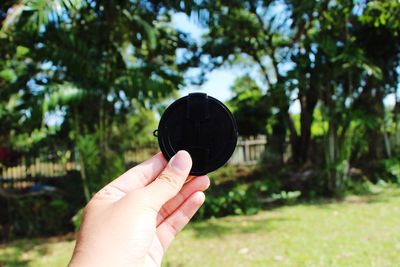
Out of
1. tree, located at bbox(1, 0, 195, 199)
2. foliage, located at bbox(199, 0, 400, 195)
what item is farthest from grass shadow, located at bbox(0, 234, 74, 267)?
foliage, located at bbox(199, 0, 400, 195)

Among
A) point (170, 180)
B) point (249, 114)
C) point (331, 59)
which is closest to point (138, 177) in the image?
point (170, 180)

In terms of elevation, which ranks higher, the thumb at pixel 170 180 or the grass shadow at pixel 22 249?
the thumb at pixel 170 180

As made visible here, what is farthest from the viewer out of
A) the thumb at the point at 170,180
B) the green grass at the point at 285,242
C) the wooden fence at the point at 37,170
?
the wooden fence at the point at 37,170

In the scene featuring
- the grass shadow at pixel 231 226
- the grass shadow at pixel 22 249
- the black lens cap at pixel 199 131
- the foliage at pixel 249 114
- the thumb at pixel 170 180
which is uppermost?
the foliage at pixel 249 114

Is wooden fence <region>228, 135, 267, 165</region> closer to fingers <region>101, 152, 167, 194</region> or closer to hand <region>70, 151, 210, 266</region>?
hand <region>70, 151, 210, 266</region>

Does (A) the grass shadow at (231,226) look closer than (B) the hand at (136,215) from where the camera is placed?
No

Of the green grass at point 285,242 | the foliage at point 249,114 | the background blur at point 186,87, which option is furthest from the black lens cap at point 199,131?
the foliage at point 249,114

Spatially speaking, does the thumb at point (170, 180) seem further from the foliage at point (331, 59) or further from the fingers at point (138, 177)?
the foliage at point (331, 59)

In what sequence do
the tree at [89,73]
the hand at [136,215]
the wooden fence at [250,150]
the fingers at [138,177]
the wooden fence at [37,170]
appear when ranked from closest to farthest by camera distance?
the hand at [136,215]
the fingers at [138,177]
the tree at [89,73]
the wooden fence at [37,170]
the wooden fence at [250,150]

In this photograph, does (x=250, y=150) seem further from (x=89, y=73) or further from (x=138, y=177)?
(x=138, y=177)
